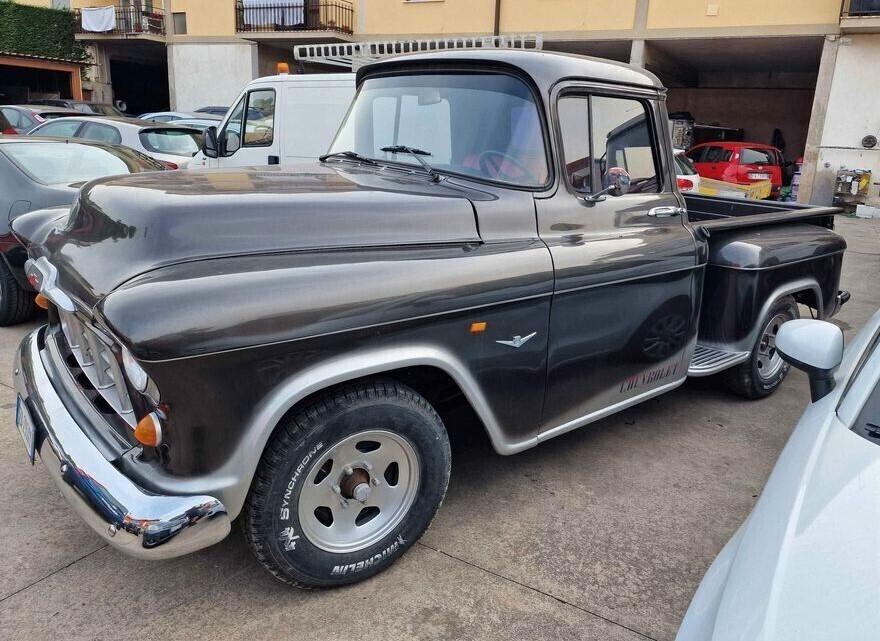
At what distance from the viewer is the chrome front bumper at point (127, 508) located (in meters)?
2.01

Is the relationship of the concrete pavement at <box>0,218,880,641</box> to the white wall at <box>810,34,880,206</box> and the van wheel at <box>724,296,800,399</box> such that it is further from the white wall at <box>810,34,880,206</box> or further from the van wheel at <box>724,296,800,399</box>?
the white wall at <box>810,34,880,206</box>

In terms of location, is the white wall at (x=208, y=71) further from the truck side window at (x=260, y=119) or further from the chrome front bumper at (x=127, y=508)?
the chrome front bumper at (x=127, y=508)

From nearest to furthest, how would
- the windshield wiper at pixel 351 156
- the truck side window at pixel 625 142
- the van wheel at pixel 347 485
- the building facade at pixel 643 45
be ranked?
the van wheel at pixel 347 485 → the truck side window at pixel 625 142 → the windshield wiper at pixel 351 156 → the building facade at pixel 643 45

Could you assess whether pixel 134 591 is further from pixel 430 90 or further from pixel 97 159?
pixel 97 159

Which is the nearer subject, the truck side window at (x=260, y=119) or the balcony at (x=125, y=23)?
the truck side window at (x=260, y=119)

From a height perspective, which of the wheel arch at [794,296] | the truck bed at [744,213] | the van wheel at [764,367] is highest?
the truck bed at [744,213]

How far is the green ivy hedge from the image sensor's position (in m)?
25.1

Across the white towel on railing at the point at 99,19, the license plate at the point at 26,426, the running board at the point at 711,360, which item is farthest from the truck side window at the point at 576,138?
the white towel on railing at the point at 99,19

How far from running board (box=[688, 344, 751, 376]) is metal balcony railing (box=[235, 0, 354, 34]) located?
2011cm

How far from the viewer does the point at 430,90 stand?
3.28 metres

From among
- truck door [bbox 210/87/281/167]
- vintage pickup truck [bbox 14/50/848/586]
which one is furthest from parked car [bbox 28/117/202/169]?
vintage pickup truck [bbox 14/50/848/586]

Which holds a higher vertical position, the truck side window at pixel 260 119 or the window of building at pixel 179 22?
the window of building at pixel 179 22

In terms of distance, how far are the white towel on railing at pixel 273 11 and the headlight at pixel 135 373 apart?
72.8 ft

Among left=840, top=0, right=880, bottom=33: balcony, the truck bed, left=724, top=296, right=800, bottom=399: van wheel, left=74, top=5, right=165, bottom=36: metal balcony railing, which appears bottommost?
left=724, top=296, right=800, bottom=399: van wheel
